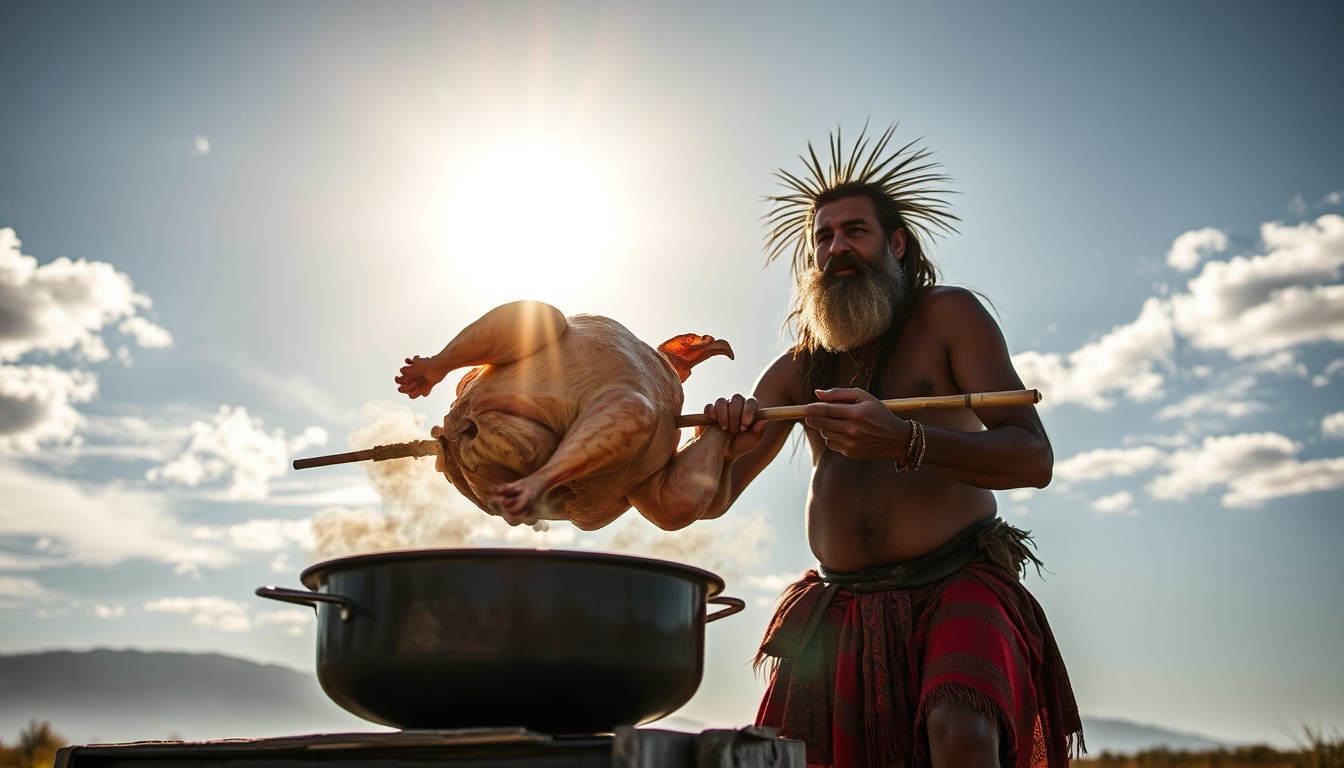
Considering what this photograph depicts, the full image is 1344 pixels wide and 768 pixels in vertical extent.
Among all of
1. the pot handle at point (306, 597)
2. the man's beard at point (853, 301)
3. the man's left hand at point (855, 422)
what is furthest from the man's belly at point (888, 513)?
the pot handle at point (306, 597)

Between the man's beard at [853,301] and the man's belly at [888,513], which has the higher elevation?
the man's beard at [853,301]

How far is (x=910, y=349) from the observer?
4.35 m

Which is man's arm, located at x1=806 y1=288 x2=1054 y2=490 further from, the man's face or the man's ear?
the man's ear

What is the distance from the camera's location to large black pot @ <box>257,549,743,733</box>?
220 cm

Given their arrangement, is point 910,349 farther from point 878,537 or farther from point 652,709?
point 652,709

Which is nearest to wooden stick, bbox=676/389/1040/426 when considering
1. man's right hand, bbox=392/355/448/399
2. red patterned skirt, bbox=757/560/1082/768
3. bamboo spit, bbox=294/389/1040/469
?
bamboo spit, bbox=294/389/1040/469

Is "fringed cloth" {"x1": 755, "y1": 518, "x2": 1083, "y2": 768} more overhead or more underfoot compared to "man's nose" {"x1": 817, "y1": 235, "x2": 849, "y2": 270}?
more underfoot

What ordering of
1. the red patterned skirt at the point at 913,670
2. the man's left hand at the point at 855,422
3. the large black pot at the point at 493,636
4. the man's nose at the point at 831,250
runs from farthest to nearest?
1. the man's nose at the point at 831,250
2. the red patterned skirt at the point at 913,670
3. the man's left hand at the point at 855,422
4. the large black pot at the point at 493,636

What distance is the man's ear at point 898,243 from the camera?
4859mm

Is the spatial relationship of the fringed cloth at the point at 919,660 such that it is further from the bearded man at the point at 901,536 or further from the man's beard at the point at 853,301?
the man's beard at the point at 853,301

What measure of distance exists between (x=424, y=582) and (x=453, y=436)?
63 cm

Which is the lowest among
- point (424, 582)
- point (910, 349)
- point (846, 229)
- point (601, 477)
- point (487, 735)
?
point (487, 735)

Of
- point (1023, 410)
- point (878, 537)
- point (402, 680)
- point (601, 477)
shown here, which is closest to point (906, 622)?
point (878, 537)

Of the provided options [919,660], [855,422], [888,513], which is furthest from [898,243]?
[919,660]
